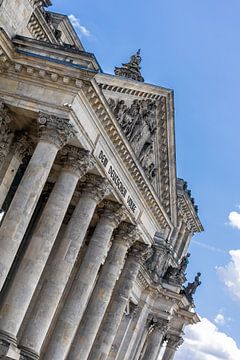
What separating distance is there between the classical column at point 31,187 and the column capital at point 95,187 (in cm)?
513

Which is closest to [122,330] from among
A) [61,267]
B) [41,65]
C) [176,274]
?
[176,274]

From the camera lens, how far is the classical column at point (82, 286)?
37.4 metres

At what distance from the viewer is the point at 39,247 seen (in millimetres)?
33031

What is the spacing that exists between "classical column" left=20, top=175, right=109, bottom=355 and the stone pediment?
325 cm

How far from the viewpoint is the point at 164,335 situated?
6475 centimetres

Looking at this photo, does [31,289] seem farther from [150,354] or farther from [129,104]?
[150,354]

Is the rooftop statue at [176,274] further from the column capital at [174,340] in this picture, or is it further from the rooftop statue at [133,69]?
the rooftop statue at [133,69]

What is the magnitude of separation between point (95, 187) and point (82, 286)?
16.7 feet

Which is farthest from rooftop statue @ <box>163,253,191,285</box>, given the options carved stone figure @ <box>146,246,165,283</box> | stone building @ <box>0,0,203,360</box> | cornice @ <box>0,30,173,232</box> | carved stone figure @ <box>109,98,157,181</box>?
cornice @ <box>0,30,173,232</box>

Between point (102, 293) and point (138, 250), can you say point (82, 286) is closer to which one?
point (102, 293)

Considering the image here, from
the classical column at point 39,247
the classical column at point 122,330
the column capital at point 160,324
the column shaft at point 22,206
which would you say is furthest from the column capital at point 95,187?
the column capital at point 160,324

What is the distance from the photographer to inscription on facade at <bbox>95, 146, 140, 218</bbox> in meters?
37.8

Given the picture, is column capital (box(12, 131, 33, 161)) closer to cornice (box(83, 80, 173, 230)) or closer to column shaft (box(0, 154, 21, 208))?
column shaft (box(0, 154, 21, 208))

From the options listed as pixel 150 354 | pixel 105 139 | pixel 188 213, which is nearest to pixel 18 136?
pixel 105 139
